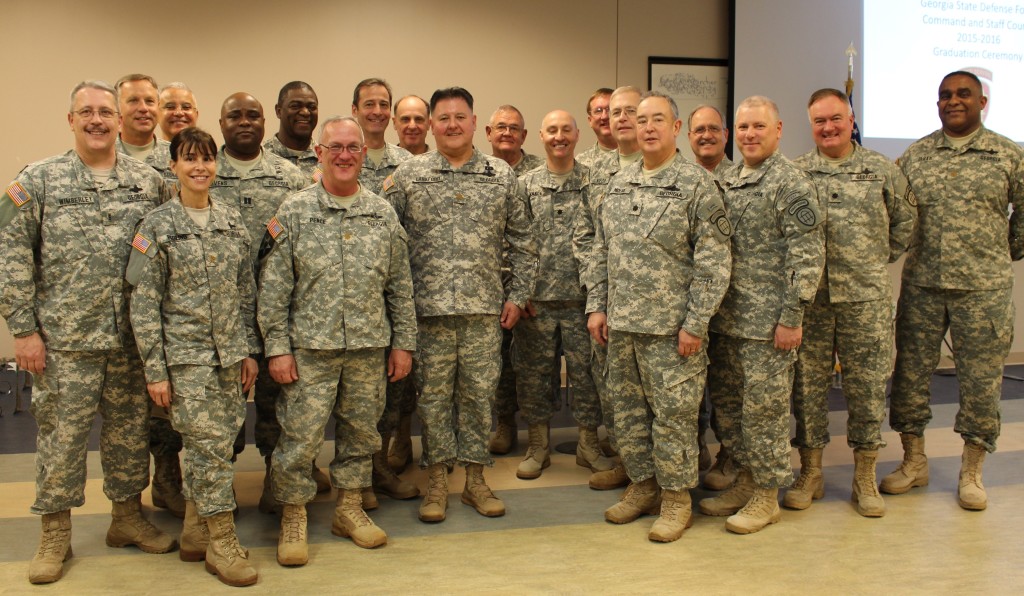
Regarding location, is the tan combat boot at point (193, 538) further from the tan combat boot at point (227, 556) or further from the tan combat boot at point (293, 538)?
the tan combat boot at point (293, 538)

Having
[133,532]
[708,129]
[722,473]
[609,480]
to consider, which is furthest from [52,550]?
[708,129]

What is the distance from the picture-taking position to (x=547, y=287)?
4.37 m

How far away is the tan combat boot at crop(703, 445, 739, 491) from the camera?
164 inches

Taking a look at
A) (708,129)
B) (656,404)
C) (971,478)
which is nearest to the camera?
(656,404)

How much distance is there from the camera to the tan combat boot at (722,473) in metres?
4.16

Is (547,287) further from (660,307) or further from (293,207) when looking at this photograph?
(293,207)

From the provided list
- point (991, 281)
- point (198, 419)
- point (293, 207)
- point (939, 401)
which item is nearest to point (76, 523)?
point (198, 419)

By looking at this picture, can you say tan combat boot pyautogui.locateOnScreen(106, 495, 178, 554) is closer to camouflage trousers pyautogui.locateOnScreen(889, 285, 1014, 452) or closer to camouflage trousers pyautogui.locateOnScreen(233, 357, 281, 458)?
camouflage trousers pyautogui.locateOnScreen(233, 357, 281, 458)

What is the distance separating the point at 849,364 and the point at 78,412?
10.6 ft

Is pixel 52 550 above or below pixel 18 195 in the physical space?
below

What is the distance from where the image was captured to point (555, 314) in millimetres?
4422

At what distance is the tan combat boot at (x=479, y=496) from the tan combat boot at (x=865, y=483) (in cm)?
164

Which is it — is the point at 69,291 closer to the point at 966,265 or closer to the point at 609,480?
the point at 609,480

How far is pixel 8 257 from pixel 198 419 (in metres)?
0.88
